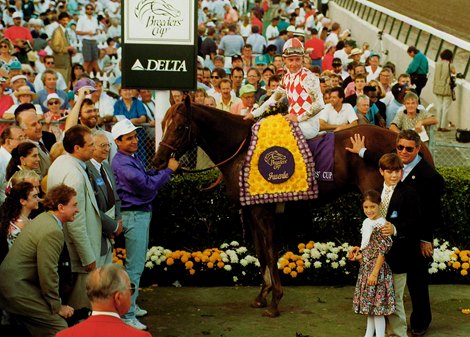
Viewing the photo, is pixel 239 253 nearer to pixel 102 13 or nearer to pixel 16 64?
pixel 16 64

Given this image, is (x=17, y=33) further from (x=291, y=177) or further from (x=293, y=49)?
(x=291, y=177)

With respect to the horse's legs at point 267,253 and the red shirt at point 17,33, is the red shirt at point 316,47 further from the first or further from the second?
the horse's legs at point 267,253

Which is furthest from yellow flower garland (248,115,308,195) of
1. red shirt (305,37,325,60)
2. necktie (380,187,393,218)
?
red shirt (305,37,325,60)

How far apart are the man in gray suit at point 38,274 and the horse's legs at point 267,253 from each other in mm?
3242

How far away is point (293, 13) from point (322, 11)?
7322 mm

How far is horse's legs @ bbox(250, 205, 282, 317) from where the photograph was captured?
10.8 meters

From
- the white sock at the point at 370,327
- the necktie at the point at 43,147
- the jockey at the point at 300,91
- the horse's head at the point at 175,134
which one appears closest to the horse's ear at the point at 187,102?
the horse's head at the point at 175,134

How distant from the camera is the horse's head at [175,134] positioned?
1069 cm

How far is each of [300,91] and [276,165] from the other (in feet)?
2.78

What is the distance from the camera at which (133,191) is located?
10.2m

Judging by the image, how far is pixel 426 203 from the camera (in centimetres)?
1001

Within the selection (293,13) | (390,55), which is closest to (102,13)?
(293,13)

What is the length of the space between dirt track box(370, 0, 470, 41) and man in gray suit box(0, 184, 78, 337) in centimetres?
2519

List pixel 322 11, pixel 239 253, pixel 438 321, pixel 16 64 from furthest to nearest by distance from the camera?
pixel 322 11 < pixel 16 64 < pixel 239 253 < pixel 438 321
